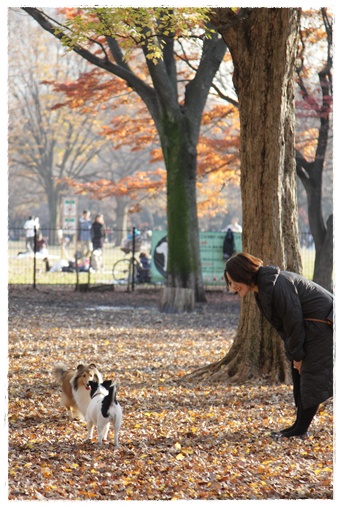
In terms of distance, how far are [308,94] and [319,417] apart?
11904 mm

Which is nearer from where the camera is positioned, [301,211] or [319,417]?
[319,417]

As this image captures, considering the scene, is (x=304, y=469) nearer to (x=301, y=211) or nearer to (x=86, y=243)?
(x=86, y=243)

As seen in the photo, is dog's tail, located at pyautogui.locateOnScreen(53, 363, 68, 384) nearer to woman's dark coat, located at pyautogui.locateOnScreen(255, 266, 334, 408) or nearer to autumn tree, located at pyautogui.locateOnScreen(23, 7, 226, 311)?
woman's dark coat, located at pyautogui.locateOnScreen(255, 266, 334, 408)

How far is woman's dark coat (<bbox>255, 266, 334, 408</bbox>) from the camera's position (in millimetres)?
5570

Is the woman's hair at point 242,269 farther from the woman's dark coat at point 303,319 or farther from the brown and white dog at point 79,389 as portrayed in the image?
the brown and white dog at point 79,389

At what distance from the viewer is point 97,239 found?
24594 millimetres

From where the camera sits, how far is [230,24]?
313 inches

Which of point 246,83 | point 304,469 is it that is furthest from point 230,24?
point 304,469

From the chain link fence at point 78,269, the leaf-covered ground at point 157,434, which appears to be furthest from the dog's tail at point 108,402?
the chain link fence at point 78,269

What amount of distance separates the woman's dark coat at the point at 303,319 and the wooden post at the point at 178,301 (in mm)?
9699

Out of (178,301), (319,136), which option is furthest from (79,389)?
(319,136)

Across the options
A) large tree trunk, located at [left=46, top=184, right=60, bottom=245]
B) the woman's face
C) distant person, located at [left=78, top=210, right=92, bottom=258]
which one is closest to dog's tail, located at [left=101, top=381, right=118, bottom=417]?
the woman's face

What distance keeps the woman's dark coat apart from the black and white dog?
125 cm

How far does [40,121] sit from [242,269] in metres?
39.6
